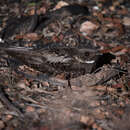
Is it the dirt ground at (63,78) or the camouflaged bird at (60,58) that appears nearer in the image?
the dirt ground at (63,78)

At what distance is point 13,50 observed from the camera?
2.76 m

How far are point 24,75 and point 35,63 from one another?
0.18 meters

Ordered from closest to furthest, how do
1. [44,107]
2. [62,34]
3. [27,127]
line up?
1. [27,127]
2. [44,107]
3. [62,34]

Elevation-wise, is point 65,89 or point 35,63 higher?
point 35,63

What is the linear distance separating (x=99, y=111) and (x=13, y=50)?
110 cm

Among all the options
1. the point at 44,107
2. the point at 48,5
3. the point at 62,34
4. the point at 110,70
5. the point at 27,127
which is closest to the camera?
the point at 27,127

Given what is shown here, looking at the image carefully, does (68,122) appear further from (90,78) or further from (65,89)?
(90,78)

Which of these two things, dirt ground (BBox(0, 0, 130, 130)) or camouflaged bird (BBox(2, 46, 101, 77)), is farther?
camouflaged bird (BBox(2, 46, 101, 77))

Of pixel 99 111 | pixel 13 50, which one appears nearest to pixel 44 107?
pixel 99 111

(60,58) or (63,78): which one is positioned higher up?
(60,58)

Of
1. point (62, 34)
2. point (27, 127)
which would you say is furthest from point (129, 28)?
point (27, 127)

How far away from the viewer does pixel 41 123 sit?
2.31 m

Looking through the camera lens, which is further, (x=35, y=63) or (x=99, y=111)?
(x=35, y=63)

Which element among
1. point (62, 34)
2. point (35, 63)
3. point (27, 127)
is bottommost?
point (27, 127)
